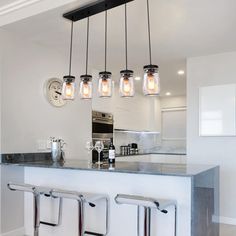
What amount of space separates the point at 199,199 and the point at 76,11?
2.13 m

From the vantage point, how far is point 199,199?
2.39 meters

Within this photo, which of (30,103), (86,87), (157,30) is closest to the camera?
(86,87)

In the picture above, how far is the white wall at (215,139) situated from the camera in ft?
13.8

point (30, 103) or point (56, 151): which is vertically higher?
point (30, 103)

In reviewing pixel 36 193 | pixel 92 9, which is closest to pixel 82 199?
pixel 36 193

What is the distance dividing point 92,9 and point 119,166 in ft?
5.21

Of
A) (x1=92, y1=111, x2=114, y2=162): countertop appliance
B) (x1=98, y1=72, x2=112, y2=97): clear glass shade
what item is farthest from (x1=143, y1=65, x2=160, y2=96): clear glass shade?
(x1=92, y1=111, x2=114, y2=162): countertop appliance

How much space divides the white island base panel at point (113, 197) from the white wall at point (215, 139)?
2.02 metres

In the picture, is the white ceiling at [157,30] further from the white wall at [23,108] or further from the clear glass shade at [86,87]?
the clear glass shade at [86,87]

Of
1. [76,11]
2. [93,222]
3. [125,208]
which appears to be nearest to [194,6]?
[76,11]

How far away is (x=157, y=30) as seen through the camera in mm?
3406

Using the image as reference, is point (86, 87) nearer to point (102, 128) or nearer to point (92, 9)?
point (92, 9)

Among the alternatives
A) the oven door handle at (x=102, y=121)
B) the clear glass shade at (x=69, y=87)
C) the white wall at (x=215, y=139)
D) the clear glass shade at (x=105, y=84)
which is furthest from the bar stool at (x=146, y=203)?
the oven door handle at (x=102, y=121)

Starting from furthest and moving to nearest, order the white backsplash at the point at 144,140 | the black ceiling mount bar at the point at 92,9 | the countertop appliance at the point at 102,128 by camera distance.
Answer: the white backsplash at the point at 144,140 < the countertop appliance at the point at 102,128 < the black ceiling mount bar at the point at 92,9
